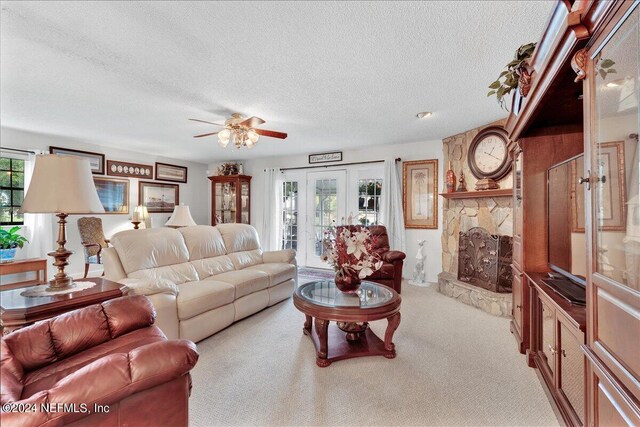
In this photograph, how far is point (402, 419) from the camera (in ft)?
5.37

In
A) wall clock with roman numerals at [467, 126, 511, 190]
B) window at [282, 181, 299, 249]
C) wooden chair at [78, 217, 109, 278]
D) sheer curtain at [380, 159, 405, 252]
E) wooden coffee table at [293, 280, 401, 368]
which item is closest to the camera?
wooden coffee table at [293, 280, 401, 368]

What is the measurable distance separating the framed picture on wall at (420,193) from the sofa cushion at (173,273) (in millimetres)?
3388

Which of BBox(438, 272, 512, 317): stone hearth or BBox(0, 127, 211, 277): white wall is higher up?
BBox(0, 127, 211, 277): white wall

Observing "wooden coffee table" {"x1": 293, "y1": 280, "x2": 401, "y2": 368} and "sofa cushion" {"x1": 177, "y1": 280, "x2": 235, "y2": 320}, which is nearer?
"wooden coffee table" {"x1": 293, "y1": 280, "x2": 401, "y2": 368}

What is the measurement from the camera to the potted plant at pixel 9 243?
377 centimetres

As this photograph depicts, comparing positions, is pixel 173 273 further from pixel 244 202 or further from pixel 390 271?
pixel 244 202

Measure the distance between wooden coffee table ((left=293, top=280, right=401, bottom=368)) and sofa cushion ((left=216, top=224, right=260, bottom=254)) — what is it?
1582 millimetres

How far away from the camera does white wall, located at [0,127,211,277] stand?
4242 mm

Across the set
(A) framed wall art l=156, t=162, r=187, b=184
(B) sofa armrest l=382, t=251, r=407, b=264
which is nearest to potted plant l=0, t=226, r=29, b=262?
(A) framed wall art l=156, t=162, r=187, b=184

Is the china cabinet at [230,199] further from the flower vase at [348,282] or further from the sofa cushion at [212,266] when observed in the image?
the flower vase at [348,282]

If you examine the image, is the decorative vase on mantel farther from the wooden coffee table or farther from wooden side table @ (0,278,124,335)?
wooden side table @ (0,278,124,335)

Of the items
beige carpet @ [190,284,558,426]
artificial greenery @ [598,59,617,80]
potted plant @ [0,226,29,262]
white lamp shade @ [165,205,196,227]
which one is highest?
artificial greenery @ [598,59,617,80]

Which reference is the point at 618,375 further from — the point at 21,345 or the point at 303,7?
the point at 21,345

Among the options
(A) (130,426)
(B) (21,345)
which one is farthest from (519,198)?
(B) (21,345)
